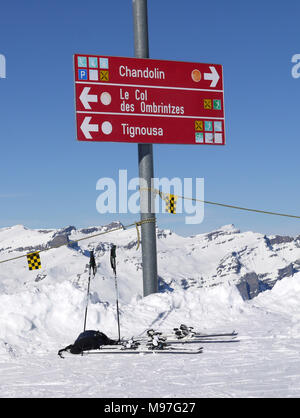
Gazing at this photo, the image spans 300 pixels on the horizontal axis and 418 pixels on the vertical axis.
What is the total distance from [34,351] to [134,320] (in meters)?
3.15

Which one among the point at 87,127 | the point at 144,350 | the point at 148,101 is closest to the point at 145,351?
the point at 144,350

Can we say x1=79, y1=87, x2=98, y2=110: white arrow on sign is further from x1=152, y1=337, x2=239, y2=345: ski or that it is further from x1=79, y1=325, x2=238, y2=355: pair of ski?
x1=152, y1=337, x2=239, y2=345: ski

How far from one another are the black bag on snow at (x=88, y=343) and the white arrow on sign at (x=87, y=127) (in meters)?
6.50

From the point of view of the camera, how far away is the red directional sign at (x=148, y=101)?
625 inches

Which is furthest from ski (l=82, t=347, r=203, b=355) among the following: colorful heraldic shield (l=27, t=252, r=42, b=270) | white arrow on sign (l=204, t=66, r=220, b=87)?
white arrow on sign (l=204, t=66, r=220, b=87)

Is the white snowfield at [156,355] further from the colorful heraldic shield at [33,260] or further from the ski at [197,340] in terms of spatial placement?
the colorful heraldic shield at [33,260]

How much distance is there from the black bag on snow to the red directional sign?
647 cm

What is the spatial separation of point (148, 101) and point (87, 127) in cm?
212

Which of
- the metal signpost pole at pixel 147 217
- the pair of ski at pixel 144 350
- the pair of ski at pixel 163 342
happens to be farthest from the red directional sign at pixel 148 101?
the pair of ski at pixel 144 350

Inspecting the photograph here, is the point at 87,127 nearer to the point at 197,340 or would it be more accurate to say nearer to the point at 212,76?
the point at 212,76

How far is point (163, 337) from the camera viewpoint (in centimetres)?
1106
